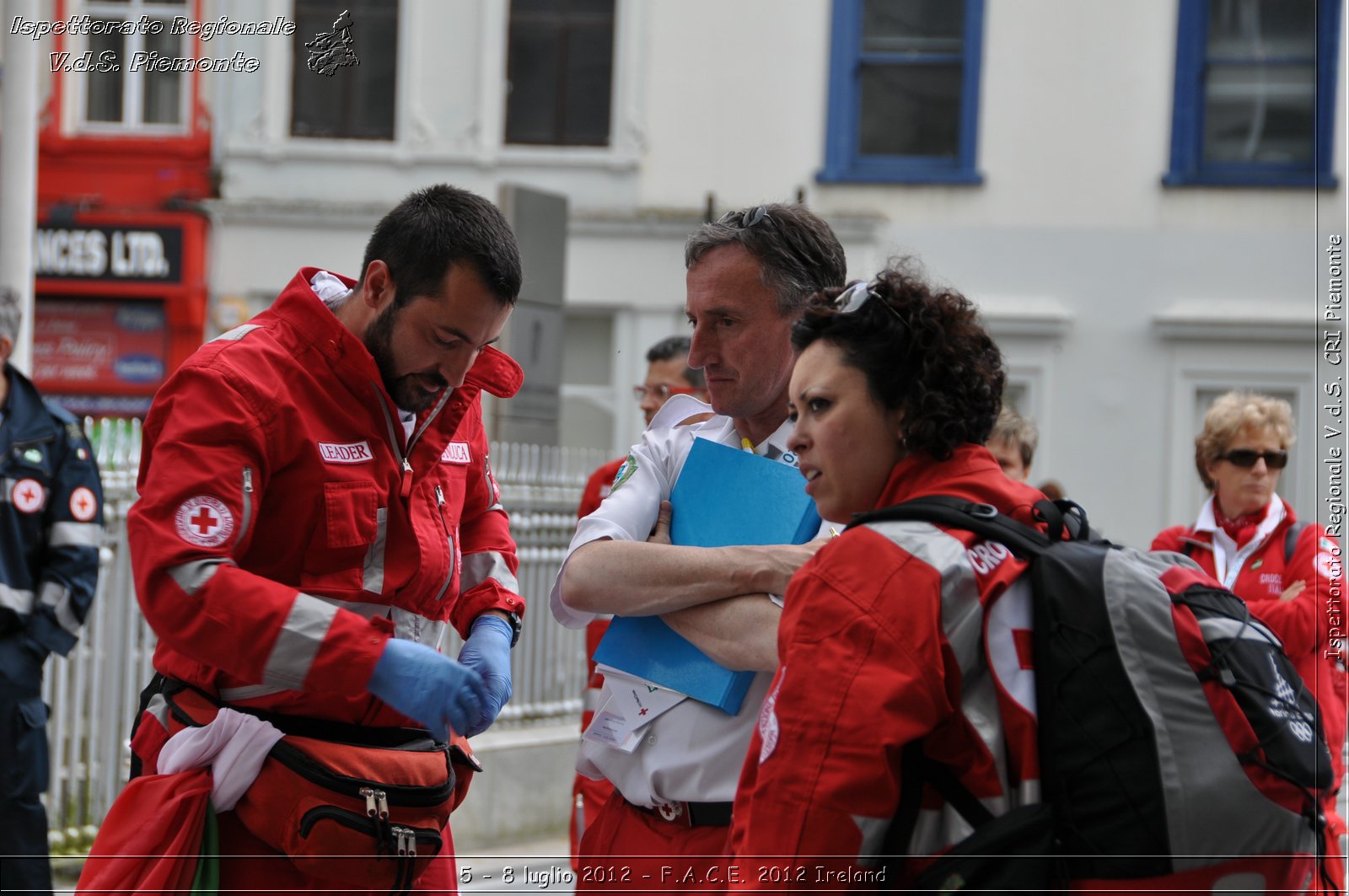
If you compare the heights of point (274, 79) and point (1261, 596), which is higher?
point (274, 79)

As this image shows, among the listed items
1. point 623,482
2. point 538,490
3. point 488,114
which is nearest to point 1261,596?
point 623,482

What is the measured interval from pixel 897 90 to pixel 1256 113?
3207 mm

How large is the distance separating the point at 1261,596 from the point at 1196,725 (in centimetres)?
362

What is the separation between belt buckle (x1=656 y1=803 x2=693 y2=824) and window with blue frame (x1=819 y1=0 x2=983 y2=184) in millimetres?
11003

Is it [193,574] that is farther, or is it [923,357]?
[193,574]


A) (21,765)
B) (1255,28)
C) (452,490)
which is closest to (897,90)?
(1255,28)

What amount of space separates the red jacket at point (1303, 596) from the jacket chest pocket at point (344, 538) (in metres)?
3.08

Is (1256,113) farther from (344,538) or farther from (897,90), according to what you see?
(344,538)

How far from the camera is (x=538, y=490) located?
320 inches

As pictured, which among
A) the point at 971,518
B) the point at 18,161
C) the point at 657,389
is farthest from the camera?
the point at 18,161

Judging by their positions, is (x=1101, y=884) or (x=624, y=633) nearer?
(x=1101, y=884)

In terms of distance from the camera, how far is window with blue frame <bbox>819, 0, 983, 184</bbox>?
13273 mm

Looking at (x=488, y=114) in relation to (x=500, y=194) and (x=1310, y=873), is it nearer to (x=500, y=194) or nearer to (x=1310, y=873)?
(x=500, y=194)

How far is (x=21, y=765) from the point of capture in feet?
15.6
